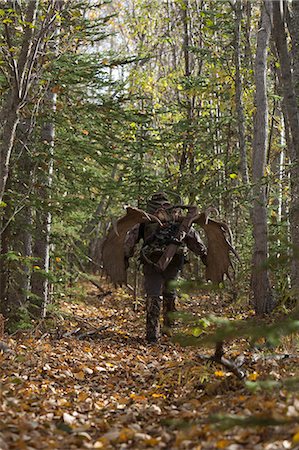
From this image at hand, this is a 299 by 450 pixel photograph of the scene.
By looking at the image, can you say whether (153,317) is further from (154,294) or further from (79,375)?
(79,375)

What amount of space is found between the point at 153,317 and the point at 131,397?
3.74m

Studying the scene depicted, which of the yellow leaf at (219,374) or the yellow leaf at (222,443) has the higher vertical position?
the yellow leaf at (222,443)

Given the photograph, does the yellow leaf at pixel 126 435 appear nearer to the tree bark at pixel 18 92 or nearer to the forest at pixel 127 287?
the forest at pixel 127 287

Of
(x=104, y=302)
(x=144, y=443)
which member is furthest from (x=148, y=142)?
(x=144, y=443)

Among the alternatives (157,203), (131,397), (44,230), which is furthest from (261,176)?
(131,397)

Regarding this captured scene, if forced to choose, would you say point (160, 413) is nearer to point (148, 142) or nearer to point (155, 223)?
point (155, 223)

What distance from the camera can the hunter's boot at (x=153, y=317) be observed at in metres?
10.2

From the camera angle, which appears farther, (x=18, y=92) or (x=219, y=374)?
(x=18, y=92)

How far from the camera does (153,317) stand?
10180mm

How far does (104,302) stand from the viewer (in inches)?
754

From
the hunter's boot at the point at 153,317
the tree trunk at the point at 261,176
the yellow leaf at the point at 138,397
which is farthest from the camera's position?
the tree trunk at the point at 261,176

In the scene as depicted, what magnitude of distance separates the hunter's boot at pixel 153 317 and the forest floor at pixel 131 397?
0.19 m

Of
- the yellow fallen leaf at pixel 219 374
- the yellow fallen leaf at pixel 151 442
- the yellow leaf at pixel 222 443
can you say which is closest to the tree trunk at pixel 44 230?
the yellow fallen leaf at pixel 219 374

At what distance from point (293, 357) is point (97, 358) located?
306 cm
